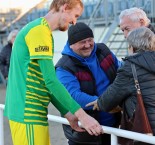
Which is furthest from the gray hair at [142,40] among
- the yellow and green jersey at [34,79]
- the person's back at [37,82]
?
the yellow and green jersey at [34,79]

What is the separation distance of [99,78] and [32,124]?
665 millimetres

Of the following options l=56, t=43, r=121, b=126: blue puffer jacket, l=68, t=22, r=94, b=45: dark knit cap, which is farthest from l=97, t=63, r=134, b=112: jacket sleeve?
l=68, t=22, r=94, b=45: dark knit cap

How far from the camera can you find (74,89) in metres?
2.55

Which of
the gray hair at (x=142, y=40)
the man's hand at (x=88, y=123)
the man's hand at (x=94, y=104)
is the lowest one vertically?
the man's hand at (x=88, y=123)

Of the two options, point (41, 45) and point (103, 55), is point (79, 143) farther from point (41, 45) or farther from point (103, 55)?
point (41, 45)

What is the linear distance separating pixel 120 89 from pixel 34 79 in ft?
1.58

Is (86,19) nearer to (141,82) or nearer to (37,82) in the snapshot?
(37,82)

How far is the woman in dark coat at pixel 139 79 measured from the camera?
2.02m

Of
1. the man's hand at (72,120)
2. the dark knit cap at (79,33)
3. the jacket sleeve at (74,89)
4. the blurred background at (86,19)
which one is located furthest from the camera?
the blurred background at (86,19)

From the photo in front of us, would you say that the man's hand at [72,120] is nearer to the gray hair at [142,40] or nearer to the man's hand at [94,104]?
the man's hand at [94,104]

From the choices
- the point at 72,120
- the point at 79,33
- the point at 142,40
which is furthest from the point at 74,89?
the point at 142,40

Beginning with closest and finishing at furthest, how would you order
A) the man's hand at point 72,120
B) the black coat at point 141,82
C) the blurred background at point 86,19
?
1. the black coat at point 141,82
2. the man's hand at point 72,120
3. the blurred background at point 86,19

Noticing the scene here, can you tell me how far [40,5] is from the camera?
1557 centimetres

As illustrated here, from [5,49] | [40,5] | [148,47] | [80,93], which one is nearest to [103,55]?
[80,93]
